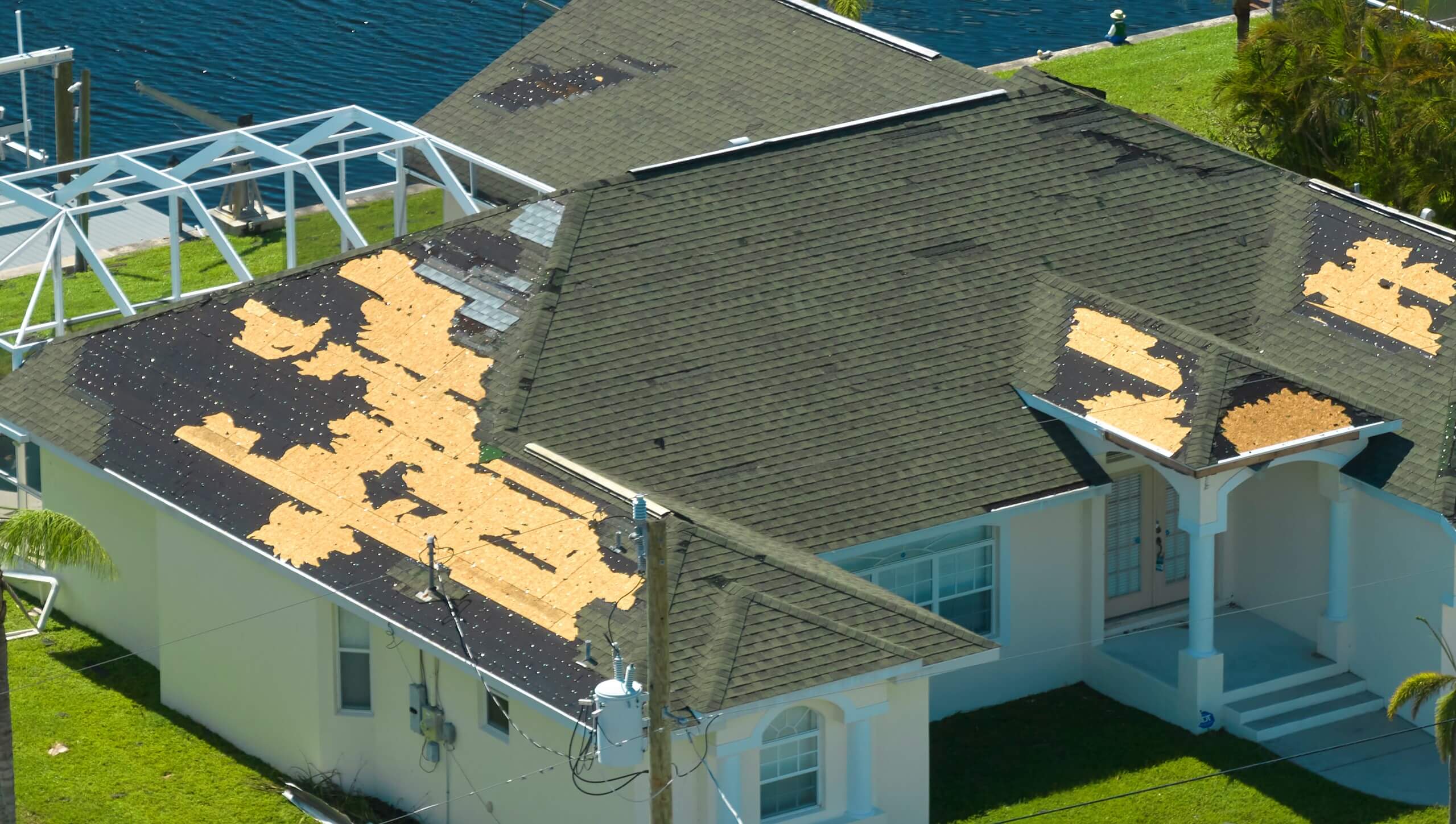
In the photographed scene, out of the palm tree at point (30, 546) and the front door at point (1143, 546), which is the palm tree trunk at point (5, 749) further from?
the front door at point (1143, 546)

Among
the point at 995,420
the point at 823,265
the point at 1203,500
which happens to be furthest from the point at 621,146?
the point at 1203,500

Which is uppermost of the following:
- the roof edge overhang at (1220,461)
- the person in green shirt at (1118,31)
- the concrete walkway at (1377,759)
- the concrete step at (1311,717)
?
the person in green shirt at (1118,31)

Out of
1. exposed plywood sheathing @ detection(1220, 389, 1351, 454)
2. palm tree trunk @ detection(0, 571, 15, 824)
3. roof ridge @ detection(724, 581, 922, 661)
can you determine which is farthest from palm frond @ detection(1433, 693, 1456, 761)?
palm tree trunk @ detection(0, 571, 15, 824)

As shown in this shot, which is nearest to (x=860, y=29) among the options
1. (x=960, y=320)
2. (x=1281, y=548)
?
(x=960, y=320)

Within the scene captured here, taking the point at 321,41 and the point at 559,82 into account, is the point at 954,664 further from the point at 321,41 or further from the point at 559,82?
the point at 321,41

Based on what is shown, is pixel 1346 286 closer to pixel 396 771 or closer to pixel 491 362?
pixel 491 362

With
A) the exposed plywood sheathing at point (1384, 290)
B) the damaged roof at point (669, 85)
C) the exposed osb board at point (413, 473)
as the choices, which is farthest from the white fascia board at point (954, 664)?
the damaged roof at point (669, 85)
